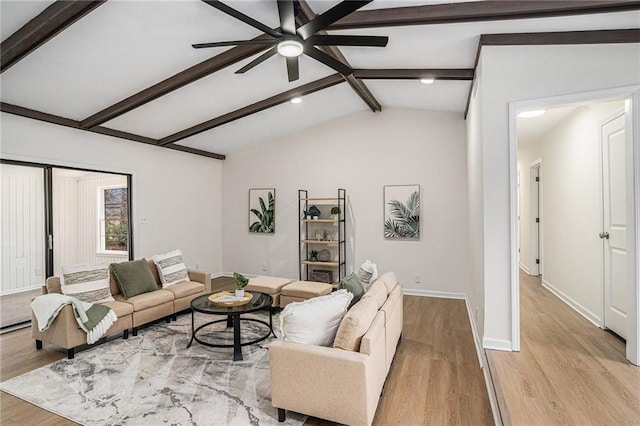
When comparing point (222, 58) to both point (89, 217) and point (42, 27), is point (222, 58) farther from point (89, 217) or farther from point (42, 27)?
point (89, 217)

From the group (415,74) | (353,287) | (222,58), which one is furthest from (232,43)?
(415,74)

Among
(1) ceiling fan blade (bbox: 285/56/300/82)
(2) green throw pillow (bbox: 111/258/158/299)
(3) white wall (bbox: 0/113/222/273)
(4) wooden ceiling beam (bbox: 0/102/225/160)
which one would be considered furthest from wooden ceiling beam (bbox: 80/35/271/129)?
(2) green throw pillow (bbox: 111/258/158/299)

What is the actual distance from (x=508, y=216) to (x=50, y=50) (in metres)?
4.59

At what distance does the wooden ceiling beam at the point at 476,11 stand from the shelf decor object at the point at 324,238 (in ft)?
11.5

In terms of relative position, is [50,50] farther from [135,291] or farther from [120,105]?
[135,291]

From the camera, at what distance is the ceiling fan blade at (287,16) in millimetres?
2230

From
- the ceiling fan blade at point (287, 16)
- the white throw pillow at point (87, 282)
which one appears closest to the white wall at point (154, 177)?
the white throw pillow at point (87, 282)

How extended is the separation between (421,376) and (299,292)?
2089 millimetres

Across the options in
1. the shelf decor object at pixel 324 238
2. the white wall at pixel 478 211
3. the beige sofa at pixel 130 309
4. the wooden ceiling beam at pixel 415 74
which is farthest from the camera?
the shelf decor object at pixel 324 238

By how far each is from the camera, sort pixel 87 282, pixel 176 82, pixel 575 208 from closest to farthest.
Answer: pixel 87 282 → pixel 176 82 → pixel 575 208

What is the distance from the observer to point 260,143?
7191 millimetres

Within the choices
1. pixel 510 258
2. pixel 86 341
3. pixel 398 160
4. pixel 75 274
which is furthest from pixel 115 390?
pixel 398 160

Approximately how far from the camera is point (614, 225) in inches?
133

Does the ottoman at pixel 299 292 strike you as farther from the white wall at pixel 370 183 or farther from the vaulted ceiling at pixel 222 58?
the vaulted ceiling at pixel 222 58
